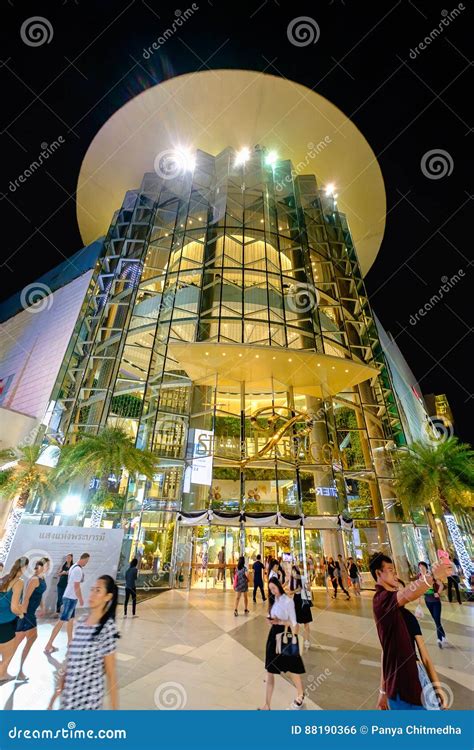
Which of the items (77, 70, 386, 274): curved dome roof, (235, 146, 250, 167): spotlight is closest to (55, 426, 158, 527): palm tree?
(235, 146, 250, 167): spotlight

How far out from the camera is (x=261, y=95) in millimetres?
26266

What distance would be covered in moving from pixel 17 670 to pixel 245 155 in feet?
99.2

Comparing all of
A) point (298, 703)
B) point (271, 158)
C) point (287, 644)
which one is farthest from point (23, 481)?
point (271, 158)

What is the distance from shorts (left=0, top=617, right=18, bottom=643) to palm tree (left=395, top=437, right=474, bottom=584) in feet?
53.2

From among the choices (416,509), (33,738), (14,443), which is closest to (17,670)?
(33,738)

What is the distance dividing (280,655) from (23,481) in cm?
1417

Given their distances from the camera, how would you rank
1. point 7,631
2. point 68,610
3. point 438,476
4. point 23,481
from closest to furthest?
point 7,631 → point 68,610 → point 23,481 → point 438,476

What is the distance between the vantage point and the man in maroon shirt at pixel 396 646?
2533mm

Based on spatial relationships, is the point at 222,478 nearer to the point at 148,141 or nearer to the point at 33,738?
the point at 33,738

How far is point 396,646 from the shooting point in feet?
8.67
